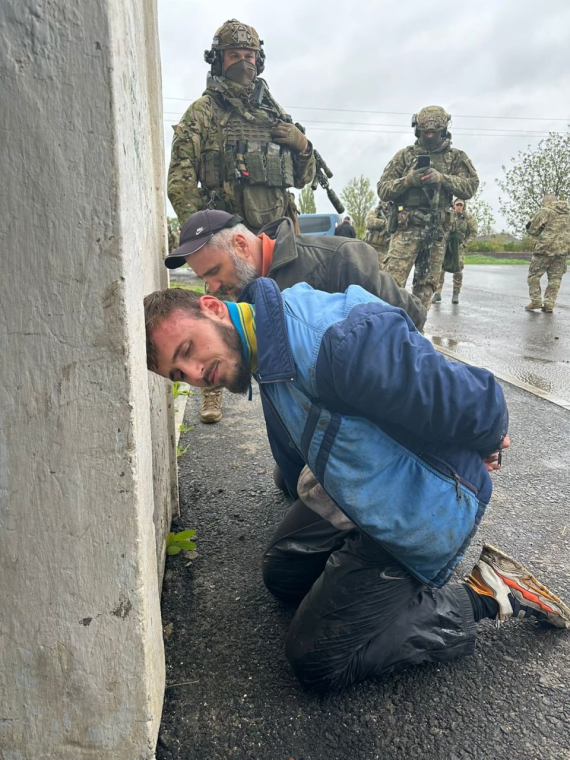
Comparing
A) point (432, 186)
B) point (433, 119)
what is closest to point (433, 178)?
point (432, 186)

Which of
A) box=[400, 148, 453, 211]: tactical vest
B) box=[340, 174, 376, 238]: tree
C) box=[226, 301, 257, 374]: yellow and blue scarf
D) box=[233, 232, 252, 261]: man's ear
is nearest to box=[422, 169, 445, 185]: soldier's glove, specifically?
box=[400, 148, 453, 211]: tactical vest

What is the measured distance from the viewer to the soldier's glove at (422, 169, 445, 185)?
7.30 m

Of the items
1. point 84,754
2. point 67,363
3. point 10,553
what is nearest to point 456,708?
point 84,754

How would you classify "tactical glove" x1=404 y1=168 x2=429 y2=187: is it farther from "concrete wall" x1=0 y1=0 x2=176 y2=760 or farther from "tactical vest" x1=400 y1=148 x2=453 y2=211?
"concrete wall" x1=0 y1=0 x2=176 y2=760

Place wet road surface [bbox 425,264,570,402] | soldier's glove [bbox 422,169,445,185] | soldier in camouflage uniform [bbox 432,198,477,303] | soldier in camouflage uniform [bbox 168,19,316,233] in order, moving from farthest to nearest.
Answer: soldier in camouflage uniform [bbox 432,198,477,303] → soldier's glove [bbox 422,169,445,185] → wet road surface [bbox 425,264,570,402] → soldier in camouflage uniform [bbox 168,19,316,233]

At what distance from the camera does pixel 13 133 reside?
1062mm

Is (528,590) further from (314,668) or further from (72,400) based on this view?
(72,400)

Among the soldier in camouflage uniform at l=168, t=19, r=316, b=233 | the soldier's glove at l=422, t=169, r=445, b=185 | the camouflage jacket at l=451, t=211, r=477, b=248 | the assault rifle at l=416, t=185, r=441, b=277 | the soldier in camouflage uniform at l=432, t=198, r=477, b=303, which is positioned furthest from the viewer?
the camouflage jacket at l=451, t=211, r=477, b=248

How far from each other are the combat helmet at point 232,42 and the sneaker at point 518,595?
389cm

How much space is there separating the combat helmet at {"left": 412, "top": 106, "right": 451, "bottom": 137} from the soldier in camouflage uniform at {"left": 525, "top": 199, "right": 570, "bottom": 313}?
4.35 m

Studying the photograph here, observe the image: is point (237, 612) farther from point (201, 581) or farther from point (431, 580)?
point (431, 580)

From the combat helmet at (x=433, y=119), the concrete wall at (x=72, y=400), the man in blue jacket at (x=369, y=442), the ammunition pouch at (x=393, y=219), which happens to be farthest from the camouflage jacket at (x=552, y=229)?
the concrete wall at (x=72, y=400)

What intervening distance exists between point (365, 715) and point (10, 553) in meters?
1.19

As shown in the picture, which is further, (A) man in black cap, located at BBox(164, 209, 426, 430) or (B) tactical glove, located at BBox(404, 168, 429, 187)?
(B) tactical glove, located at BBox(404, 168, 429, 187)
